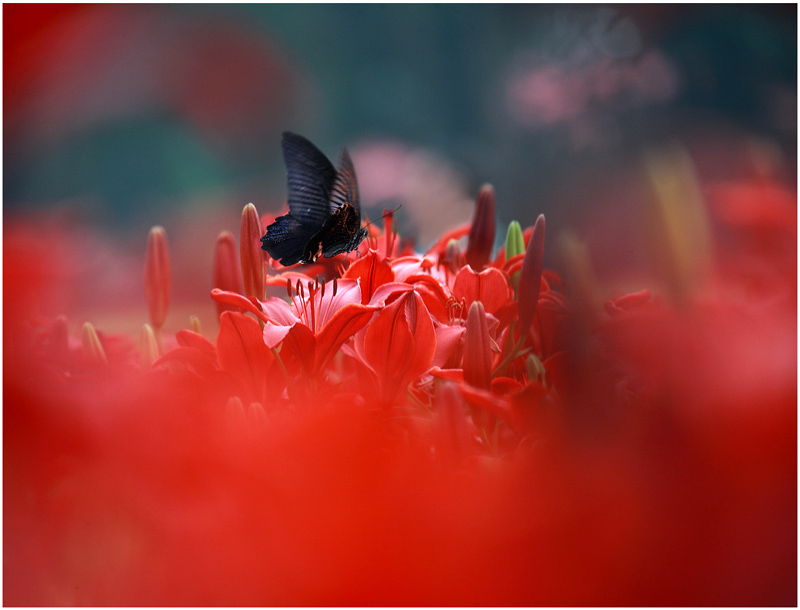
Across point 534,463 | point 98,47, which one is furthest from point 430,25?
point 534,463

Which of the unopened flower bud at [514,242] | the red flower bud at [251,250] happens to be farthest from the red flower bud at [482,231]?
the red flower bud at [251,250]

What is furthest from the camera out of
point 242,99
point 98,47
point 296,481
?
point 242,99

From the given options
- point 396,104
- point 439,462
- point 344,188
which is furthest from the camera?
point 396,104

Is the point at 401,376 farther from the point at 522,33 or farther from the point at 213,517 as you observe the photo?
the point at 522,33

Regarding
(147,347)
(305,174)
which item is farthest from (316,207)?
(147,347)

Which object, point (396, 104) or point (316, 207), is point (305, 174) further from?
point (396, 104)

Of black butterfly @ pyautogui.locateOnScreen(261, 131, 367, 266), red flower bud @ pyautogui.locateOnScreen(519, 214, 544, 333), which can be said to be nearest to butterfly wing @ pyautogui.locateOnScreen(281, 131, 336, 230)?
black butterfly @ pyautogui.locateOnScreen(261, 131, 367, 266)

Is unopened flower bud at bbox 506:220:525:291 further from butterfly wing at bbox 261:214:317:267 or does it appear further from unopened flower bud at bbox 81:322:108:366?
unopened flower bud at bbox 81:322:108:366
